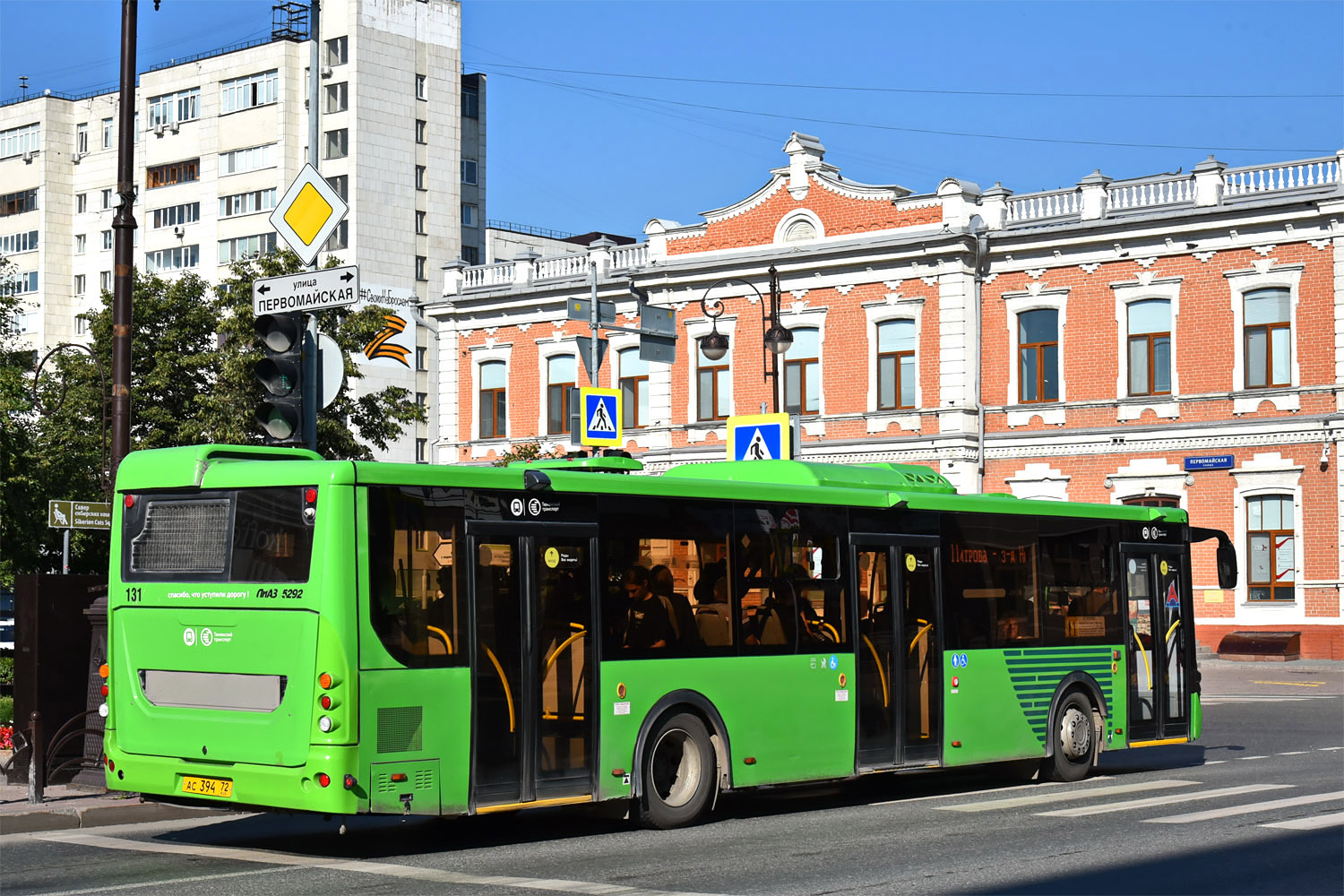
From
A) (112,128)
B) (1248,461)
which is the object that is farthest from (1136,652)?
(112,128)

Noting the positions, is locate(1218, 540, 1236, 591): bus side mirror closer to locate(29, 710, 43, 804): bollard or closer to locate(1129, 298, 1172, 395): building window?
locate(29, 710, 43, 804): bollard

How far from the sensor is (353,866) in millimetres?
11211

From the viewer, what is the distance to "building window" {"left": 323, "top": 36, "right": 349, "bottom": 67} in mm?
75500

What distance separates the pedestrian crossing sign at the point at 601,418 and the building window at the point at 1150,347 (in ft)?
68.0

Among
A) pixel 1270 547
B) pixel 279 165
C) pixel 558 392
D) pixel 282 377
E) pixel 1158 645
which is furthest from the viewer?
pixel 279 165

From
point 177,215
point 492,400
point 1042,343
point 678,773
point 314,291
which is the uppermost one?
point 177,215

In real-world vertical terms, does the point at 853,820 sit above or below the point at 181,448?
below

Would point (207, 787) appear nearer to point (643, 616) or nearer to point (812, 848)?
point (643, 616)

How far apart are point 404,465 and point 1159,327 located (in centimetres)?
3222

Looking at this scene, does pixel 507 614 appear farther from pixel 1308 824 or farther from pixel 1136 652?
pixel 1136 652

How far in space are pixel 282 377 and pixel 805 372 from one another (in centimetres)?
3371

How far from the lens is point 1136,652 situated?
1789 centimetres

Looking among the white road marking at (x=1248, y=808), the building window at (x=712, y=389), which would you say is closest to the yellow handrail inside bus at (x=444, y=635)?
the white road marking at (x=1248, y=808)

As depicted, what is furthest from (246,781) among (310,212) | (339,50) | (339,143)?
(339,50)
